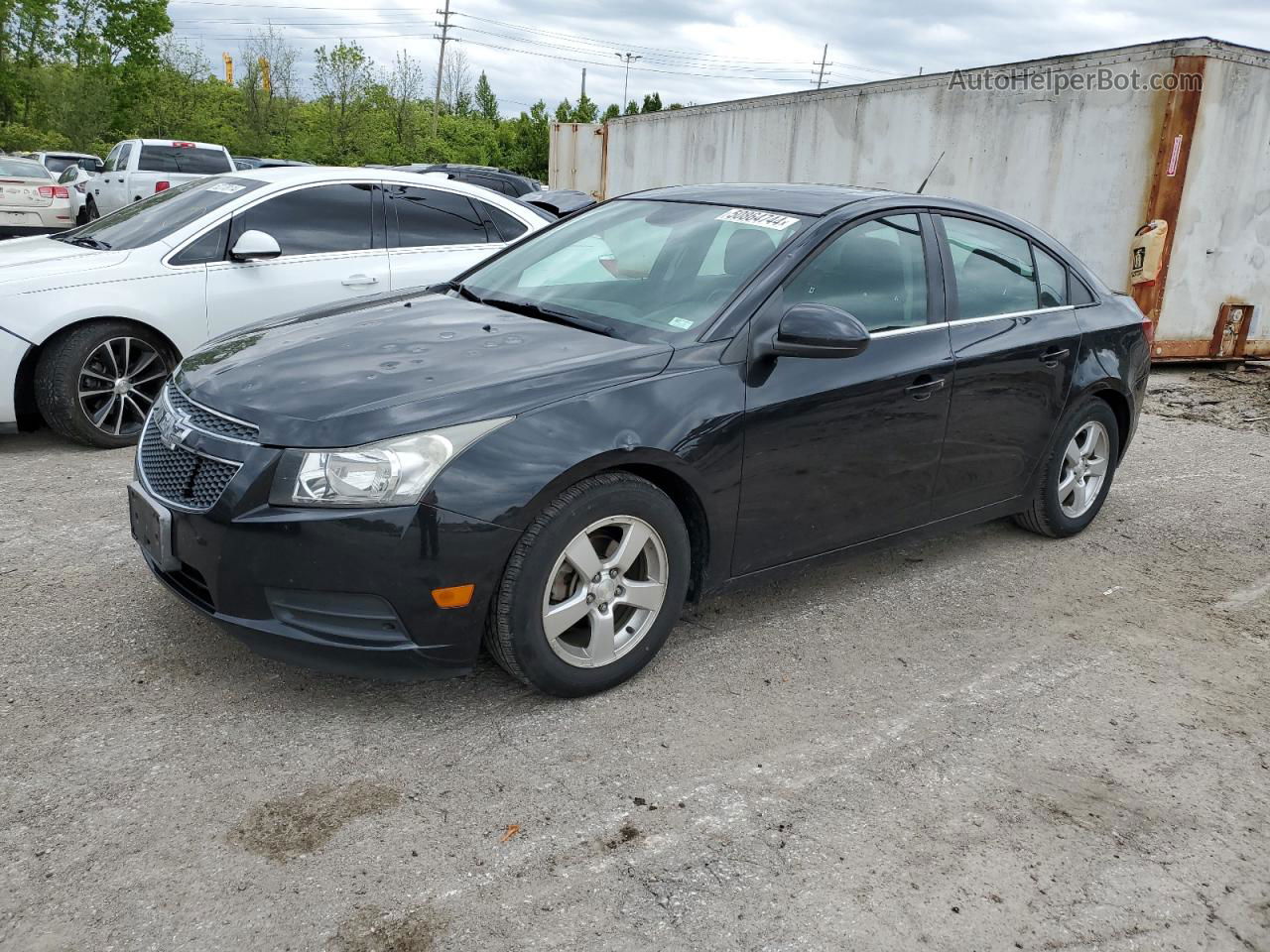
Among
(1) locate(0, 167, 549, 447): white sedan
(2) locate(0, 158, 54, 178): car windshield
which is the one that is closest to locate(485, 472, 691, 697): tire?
(1) locate(0, 167, 549, 447): white sedan

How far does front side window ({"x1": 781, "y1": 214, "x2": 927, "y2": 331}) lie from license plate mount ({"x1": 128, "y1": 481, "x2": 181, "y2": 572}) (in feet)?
7.03

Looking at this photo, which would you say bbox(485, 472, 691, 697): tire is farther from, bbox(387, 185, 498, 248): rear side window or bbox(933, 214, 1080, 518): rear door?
bbox(387, 185, 498, 248): rear side window

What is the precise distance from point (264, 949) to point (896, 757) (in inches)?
72.1

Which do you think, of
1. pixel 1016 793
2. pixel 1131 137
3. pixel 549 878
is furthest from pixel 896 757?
pixel 1131 137

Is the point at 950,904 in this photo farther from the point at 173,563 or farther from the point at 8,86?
the point at 8,86

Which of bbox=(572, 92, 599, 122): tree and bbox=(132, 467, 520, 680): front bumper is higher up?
bbox=(572, 92, 599, 122): tree

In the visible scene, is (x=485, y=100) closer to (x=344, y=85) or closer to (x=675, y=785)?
(x=344, y=85)

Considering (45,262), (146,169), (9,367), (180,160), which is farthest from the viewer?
(180,160)

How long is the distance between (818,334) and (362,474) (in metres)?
1.51

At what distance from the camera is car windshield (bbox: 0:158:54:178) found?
61.8 feet

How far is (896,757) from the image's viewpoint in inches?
127

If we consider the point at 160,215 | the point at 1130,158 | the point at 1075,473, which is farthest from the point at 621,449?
the point at 1130,158

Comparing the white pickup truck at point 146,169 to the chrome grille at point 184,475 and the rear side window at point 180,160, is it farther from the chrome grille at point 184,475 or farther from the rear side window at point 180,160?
the chrome grille at point 184,475

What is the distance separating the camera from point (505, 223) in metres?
7.33
